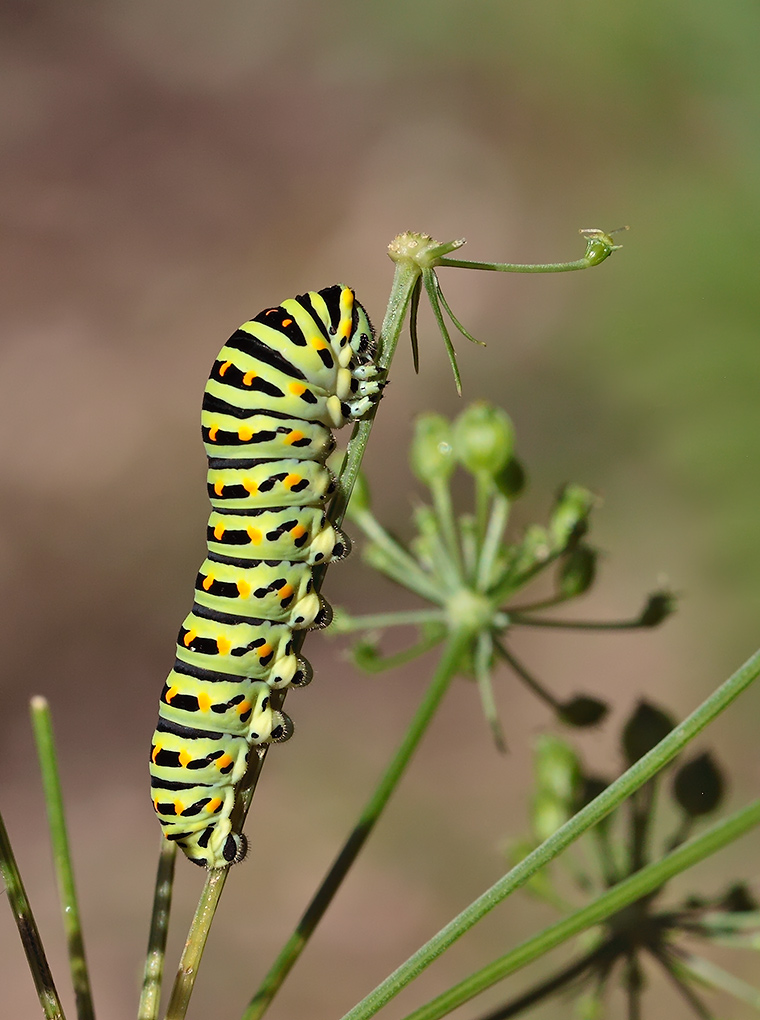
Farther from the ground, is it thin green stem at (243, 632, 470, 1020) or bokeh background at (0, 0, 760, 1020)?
bokeh background at (0, 0, 760, 1020)

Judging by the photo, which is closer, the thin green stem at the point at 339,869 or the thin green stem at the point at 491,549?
the thin green stem at the point at 339,869

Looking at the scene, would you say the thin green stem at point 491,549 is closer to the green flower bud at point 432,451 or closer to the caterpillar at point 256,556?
the green flower bud at point 432,451

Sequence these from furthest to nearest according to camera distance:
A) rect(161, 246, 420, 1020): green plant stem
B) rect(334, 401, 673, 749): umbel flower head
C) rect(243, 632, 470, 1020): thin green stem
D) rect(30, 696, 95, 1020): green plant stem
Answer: rect(334, 401, 673, 749): umbel flower head → rect(243, 632, 470, 1020): thin green stem → rect(30, 696, 95, 1020): green plant stem → rect(161, 246, 420, 1020): green plant stem

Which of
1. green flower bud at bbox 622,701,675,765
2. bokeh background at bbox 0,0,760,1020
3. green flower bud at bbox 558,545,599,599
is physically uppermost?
bokeh background at bbox 0,0,760,1020

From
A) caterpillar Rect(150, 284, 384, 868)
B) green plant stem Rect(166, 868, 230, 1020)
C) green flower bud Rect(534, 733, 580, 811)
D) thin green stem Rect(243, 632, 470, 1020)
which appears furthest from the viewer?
green flower bud Rect(534, 733, 580, 811)

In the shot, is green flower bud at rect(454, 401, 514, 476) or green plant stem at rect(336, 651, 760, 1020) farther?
green flower bud at rect(454, 401, 514, 476)

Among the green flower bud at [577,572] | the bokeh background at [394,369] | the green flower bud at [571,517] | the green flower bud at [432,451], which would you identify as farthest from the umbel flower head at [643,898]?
the bokeh background at [394,369]

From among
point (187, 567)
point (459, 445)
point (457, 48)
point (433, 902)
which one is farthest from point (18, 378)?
point (459, 445)

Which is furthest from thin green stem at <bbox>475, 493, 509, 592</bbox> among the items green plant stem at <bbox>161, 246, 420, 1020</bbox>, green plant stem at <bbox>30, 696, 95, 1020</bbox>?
green plant stem at <bbox>30, 696, 95, 1020</bbox>

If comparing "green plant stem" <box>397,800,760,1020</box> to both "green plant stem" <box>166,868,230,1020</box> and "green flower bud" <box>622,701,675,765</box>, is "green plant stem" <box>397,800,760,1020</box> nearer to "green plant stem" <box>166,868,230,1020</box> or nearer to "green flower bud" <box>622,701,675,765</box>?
"green plant stem" <box>166,868,230,1020</box>
